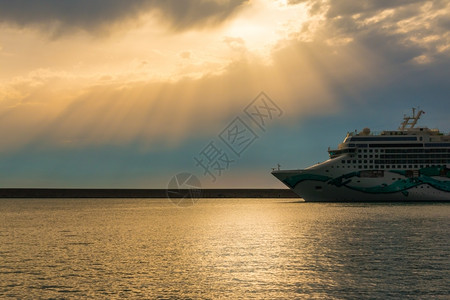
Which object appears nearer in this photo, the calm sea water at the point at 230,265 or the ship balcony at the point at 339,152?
the calm sea water at the point at 230,265

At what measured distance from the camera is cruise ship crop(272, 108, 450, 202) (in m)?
105

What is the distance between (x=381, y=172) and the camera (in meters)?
108

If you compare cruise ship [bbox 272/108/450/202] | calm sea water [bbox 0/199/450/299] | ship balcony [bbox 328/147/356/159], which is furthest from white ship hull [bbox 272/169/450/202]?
calm sea water [bbox 0/199/450/299]

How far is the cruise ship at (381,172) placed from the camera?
10531 centimetres

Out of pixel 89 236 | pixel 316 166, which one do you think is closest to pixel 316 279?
pixel 89 236

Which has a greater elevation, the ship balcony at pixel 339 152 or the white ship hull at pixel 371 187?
the ship balcony at pixel 339 152

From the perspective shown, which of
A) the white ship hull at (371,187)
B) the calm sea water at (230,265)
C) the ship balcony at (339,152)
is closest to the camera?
the calm sea water at (230,265)

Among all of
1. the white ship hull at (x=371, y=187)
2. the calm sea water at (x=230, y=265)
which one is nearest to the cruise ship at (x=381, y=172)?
the white ship hull at (x=371, y=187)

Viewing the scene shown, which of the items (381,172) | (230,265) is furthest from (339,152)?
(230,265)

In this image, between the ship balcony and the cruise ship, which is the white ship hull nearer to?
the cruise ship

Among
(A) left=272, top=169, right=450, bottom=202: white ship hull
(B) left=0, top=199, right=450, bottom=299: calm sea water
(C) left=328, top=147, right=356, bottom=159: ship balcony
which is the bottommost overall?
(B) left=0, top=199, right=450, bottom=299: calm sea water

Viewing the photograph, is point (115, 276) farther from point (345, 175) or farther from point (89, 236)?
point (345, 175)

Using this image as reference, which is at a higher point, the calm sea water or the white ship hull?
the white ship hull

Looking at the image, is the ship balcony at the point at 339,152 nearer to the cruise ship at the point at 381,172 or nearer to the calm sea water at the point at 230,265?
the cruise ship at the point at 381,172
